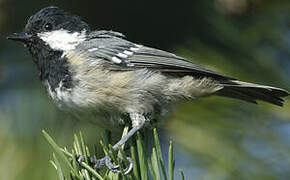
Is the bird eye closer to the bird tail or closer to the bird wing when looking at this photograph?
the bird wing

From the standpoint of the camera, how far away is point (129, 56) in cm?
217

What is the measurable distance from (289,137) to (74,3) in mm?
1772

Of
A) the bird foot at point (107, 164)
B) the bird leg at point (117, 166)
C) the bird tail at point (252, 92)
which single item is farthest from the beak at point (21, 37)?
the bird tail at point (252, 92)

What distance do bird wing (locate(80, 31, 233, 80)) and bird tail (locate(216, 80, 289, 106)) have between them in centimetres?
8

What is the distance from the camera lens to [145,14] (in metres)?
3.03

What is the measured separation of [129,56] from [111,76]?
0.15 metres

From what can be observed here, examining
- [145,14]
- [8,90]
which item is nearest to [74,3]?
[145,14]

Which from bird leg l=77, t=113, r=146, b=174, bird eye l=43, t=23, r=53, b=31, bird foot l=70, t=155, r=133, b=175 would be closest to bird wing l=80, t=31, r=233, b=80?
bird eye l=43, t=23, r=53, b=31

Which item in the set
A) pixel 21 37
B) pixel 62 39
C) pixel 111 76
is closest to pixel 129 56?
pixel 111 76

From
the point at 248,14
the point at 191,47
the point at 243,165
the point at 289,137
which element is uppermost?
the point at 248,14

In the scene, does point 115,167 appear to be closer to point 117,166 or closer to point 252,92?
point 117,166

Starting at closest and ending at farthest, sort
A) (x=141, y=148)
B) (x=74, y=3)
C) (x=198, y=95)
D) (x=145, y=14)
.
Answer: (x=141, y=148)
(x=198, y=95)
(x=74, y=3)
(x=145, y=14)

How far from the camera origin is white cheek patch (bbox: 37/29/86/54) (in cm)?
218

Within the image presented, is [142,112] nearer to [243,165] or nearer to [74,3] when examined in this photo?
[243,165]
